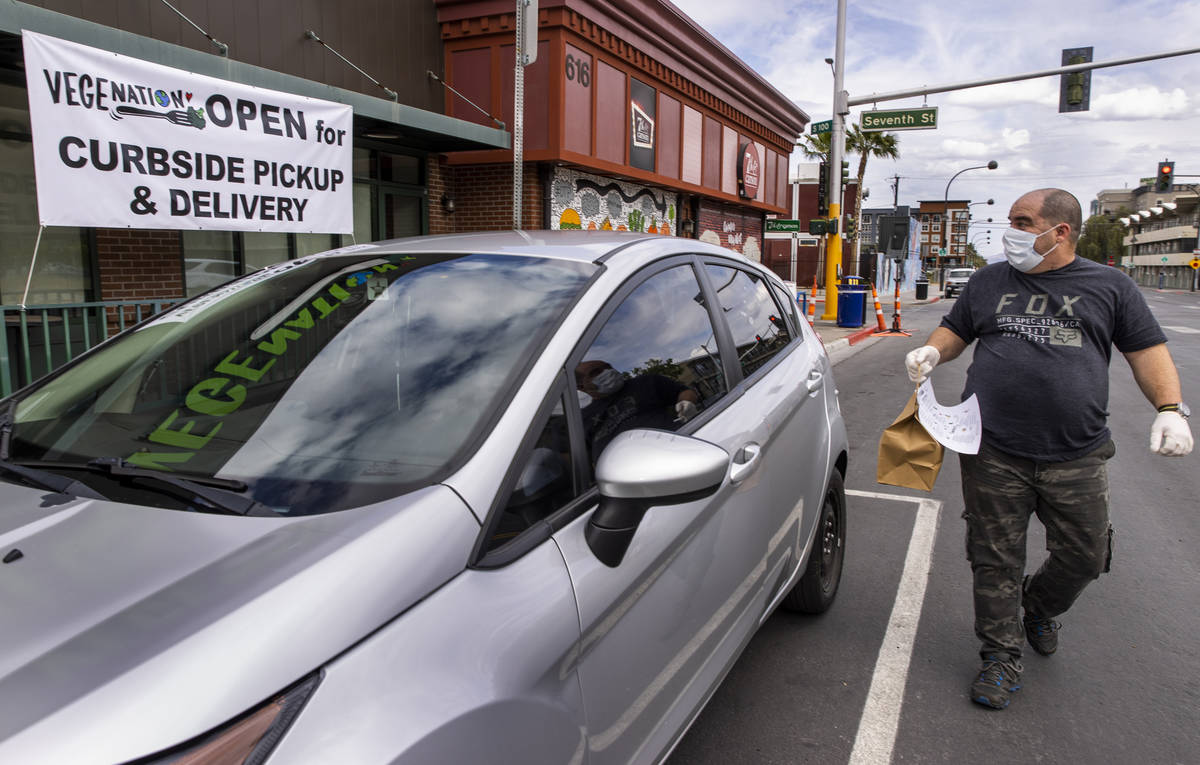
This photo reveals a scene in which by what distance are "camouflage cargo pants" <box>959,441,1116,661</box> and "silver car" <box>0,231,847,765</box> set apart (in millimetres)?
880

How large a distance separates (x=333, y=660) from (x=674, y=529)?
993 mm

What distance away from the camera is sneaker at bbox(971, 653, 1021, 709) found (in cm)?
307

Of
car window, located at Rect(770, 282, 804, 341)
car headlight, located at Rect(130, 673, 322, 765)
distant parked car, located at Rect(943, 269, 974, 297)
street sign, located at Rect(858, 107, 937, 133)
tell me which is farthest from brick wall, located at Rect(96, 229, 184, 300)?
distant parked car, located at Rect(943, 269, 974, 297)

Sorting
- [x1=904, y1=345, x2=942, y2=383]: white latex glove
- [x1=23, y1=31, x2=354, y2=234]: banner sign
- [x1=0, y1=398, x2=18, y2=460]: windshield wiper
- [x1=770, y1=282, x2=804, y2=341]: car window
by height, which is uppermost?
[x1=23, y1=31, x2=354, y2=234]: banner sign

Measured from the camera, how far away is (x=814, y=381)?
138 inches

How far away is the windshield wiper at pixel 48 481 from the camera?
1.73 meters

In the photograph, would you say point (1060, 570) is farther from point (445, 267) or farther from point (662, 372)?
point (445, 267)

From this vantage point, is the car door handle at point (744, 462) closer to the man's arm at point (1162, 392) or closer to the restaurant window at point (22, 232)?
the man's arm at point (1162, 392)

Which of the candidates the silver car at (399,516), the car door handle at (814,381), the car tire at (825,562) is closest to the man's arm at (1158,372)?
the car door handle at (814,381)

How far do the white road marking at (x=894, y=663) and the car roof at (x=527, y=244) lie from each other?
190 cm

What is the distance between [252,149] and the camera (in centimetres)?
693

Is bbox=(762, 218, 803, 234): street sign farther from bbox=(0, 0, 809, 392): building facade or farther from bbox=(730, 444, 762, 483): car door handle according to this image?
bbox=(730, 444, 762, 483): car door handle

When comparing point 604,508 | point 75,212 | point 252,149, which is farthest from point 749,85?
point 604,508

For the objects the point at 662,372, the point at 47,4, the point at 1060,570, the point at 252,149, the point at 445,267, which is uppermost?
the point at 47,4
